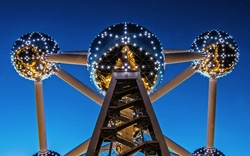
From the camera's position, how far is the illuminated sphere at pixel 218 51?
822 inches

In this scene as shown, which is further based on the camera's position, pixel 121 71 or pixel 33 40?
pixel 33 40

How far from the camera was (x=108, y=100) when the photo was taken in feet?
38.0

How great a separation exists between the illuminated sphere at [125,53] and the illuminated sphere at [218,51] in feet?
14.5

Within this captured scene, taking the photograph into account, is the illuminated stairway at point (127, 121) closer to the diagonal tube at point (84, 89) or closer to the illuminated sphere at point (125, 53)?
the illuminated sphere at point (125, 53)

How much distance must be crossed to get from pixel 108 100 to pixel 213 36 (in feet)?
38.3

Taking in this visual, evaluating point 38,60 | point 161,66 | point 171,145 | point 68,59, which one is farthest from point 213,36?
point 38,60

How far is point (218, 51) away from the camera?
20875 mm

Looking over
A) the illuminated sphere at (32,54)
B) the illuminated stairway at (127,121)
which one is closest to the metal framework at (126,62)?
the illuminated sphere at (32,54)

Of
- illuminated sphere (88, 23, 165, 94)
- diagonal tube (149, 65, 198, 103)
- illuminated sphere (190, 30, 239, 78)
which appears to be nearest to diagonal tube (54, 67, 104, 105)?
illuminated sphere (88, 23, 165, 94)

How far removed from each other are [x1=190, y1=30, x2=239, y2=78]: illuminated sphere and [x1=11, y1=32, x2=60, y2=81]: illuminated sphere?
9.16 meters

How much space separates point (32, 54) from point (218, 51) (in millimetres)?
10880

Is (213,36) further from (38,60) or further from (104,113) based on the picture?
(104,113)

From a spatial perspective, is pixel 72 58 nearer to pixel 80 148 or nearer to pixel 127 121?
pixel 80 148

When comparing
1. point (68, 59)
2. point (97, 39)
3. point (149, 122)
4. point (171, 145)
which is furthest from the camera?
point (171, 145)
